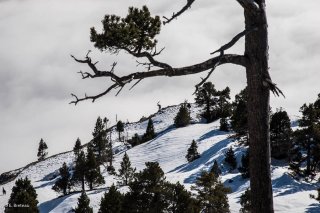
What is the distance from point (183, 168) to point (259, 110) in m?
63.1

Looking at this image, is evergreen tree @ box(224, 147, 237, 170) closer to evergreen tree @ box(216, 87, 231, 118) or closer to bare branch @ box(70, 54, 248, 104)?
evergreen tree @ box(216, 87, 231, 118)

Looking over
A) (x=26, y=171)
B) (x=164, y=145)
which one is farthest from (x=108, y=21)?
(x=26, y=171)

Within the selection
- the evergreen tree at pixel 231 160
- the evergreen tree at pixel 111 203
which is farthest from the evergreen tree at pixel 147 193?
the evergreen tree at pixel 231 160

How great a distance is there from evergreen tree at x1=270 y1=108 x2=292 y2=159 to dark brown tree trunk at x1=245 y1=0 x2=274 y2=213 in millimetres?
50944

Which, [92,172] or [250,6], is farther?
[92,172]

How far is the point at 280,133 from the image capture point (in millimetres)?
56906

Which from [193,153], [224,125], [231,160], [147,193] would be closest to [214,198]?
[147,193]

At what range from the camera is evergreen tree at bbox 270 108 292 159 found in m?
54.7

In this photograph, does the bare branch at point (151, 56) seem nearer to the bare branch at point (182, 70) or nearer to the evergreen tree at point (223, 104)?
the bare branch at point (182, 70)

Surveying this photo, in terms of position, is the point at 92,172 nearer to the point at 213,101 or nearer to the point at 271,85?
the point at 213,101

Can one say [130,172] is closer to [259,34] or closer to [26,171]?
[259,34]

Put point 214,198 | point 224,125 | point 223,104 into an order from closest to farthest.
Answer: point 214,198 → point 224,125 → point 223,104

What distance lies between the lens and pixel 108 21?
8.11 metres

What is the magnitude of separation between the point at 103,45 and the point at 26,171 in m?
114
